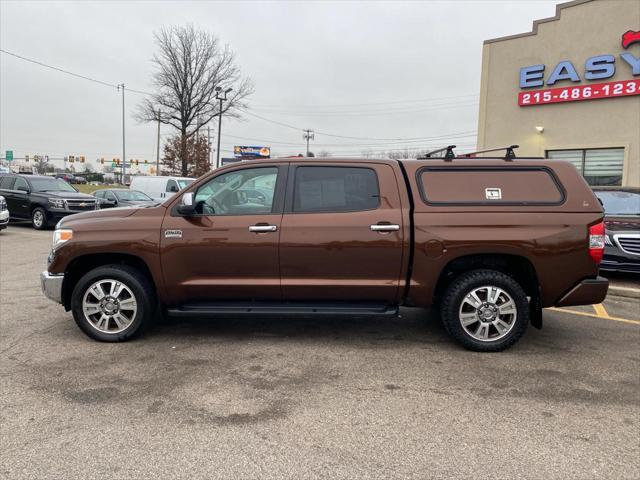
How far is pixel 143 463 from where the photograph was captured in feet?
8.77

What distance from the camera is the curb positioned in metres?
6.87

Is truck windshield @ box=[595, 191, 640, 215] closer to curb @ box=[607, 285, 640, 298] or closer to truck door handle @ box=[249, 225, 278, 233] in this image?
curb @ box=[607, 285, 640, 298]

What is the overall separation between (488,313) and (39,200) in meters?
14.6

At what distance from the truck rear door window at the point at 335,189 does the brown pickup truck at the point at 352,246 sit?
1cm

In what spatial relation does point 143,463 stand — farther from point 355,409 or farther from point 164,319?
point 164,319

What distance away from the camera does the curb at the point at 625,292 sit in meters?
6.87

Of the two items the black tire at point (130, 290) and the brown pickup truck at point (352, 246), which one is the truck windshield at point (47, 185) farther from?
the black tire at point (130, 290)

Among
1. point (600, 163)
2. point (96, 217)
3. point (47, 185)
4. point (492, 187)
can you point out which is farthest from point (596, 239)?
point (47, 185)

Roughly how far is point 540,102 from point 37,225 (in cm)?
1739

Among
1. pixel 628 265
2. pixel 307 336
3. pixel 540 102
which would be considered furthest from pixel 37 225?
pixel 540 102

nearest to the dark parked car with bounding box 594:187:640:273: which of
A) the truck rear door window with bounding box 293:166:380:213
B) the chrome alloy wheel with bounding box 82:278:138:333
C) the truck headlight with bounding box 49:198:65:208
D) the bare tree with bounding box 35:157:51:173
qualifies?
the truck rear door window with bounding box 293:166:380:213

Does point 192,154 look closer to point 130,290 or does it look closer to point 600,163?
point 600,163

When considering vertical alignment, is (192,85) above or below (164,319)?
above

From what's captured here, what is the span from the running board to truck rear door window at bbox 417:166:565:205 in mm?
1136
